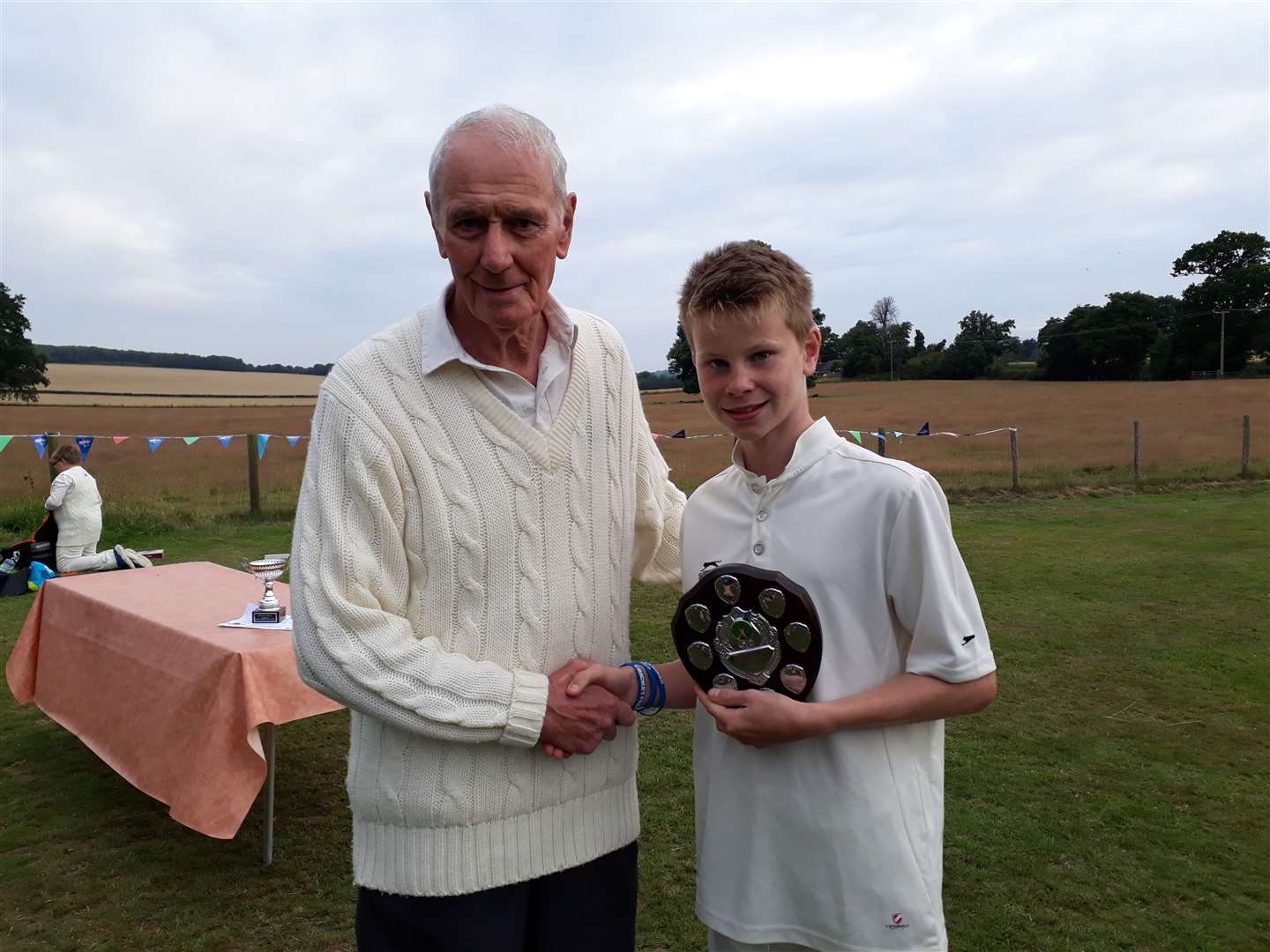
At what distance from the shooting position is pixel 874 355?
72.2 metres

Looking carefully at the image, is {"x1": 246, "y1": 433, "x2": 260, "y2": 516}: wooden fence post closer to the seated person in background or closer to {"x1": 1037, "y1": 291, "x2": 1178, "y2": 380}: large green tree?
the seated person in background

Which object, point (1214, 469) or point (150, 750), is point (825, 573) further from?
point (1214, 469)

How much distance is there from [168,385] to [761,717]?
5374 centimetres

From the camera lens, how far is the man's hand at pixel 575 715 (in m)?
1.55

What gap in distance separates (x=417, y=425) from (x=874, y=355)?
7417cm

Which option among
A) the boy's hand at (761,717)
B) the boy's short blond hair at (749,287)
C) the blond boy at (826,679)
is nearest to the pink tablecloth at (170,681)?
the blond boy at (826,679)

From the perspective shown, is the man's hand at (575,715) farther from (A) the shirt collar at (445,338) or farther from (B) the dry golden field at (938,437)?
(B) the dry golden field at (938,437)

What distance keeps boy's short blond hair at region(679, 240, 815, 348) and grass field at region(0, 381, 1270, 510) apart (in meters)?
5.27

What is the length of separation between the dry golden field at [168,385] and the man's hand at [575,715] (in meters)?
41.5

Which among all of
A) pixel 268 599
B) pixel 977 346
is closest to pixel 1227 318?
pixel 977 346

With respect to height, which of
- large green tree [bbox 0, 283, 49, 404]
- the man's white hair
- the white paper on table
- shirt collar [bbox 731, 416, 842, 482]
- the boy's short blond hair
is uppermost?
large green tree [bbox 0, 283, 49, 404]

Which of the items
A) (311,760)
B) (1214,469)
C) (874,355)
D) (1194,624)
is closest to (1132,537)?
(1194,624)

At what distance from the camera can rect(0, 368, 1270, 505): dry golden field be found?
15.8 m

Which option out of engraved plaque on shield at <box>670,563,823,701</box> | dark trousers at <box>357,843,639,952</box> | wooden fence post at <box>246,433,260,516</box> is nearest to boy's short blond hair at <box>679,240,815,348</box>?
engraved plaque on shield at <box>670,563,823,701</box>
